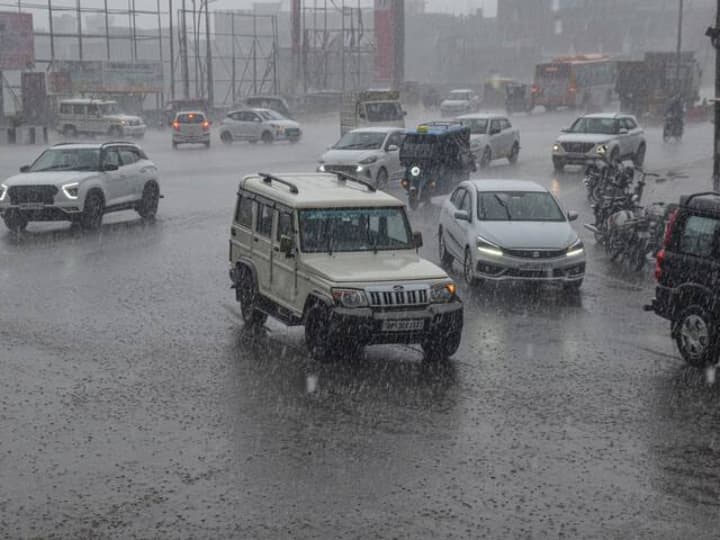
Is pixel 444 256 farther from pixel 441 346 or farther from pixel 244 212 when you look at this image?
pixel 441 346

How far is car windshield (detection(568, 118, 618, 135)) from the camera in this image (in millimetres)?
35281

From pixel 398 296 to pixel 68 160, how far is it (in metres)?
13.7

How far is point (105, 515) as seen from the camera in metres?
7.57

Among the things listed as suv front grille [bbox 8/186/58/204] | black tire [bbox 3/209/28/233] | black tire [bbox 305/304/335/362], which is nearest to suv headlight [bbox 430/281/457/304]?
black tire [bbox 305/304/335/362]

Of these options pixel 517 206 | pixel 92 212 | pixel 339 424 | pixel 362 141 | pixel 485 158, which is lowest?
pixel 485 158

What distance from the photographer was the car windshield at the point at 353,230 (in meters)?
12.3

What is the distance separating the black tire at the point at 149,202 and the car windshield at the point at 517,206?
9.55 metres

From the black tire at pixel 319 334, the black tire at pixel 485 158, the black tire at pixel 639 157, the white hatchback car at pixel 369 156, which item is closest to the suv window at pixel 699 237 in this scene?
the black tire at pixel 319 334

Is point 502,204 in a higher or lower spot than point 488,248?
higher

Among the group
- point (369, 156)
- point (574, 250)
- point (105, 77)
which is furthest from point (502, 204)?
point (105, 77)

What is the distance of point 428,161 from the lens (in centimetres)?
2652

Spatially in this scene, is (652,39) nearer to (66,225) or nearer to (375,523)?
(66,225)

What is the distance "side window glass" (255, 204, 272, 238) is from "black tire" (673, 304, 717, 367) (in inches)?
180

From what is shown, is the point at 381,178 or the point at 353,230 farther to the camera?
the point at 381,178
